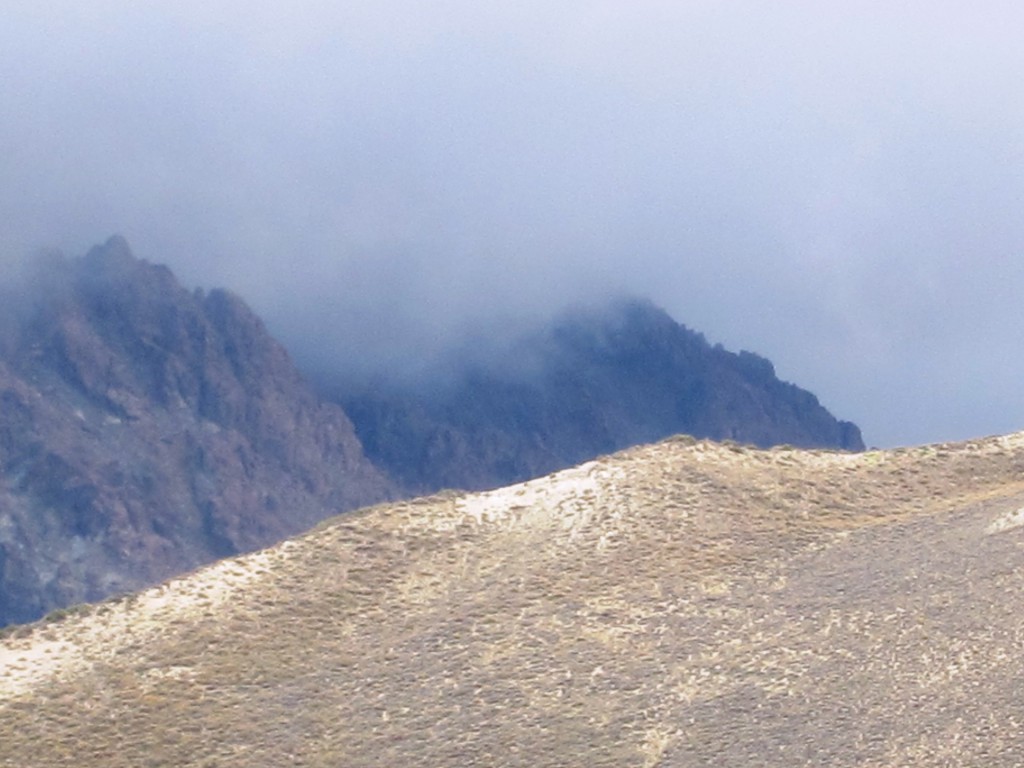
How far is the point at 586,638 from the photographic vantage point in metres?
47.5

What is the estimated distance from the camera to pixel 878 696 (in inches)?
1686

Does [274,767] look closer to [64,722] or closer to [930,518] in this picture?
[64,722]

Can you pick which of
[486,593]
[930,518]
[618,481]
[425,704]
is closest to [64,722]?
[425,704]

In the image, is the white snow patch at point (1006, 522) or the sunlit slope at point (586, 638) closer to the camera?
the sunlit slope at point (586, 638)

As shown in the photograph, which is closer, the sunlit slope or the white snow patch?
the sunlit slope

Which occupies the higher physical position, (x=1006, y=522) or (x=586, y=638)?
(x=1006, y=522)

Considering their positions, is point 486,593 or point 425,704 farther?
point 486,593

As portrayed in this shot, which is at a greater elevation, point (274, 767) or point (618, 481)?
point (618, 481)

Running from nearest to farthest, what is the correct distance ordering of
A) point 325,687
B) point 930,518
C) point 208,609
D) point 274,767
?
point 274,767, point 325,687, point 208,609, point 930,518

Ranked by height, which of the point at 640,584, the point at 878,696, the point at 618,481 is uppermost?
the point at 618,481

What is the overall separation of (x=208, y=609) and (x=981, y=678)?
2170 cm

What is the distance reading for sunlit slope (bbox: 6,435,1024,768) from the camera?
42219 millimetres

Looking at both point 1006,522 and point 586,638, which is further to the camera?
point 1006,522

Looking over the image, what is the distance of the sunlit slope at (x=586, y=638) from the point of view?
42219 mm
